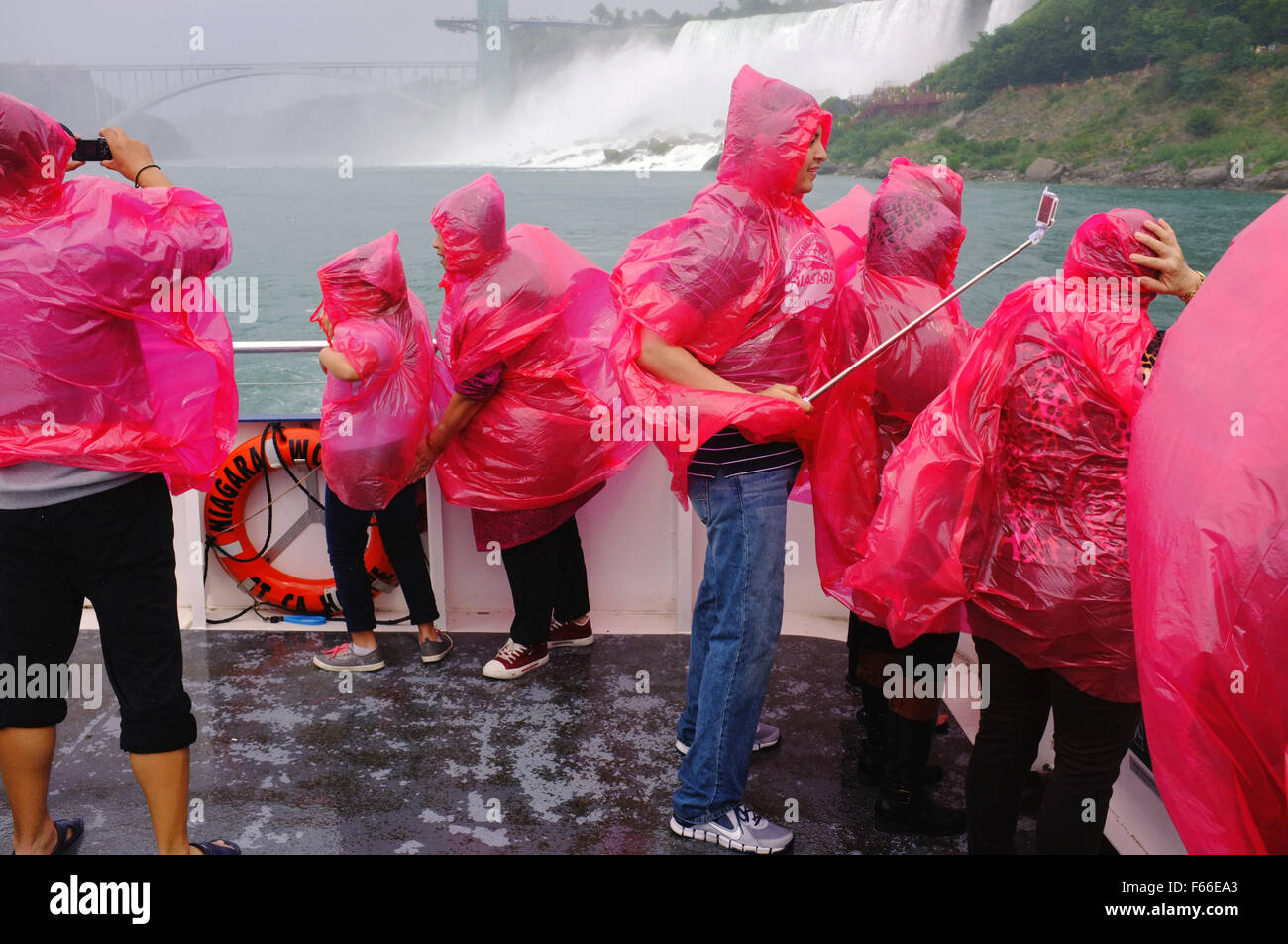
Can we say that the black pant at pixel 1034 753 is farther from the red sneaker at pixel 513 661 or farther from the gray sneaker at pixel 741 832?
the red sneaker at pixel 513 661

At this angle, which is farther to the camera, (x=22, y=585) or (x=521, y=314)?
(x=521, y=314)

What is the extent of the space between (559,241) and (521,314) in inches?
11.9

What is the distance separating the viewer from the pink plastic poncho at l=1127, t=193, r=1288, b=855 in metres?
0.98

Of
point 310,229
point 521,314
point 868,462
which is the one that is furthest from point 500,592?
point 310,229

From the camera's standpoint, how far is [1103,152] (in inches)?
358

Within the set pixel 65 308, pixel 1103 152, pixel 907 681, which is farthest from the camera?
pixel 1103 152

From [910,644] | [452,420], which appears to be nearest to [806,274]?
[910,644]

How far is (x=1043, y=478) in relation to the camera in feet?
4.42

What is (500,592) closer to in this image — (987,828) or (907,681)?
(907,681)

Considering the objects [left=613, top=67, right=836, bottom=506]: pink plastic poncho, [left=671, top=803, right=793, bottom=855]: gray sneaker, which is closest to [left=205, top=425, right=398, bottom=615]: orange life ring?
[left=671, top=803, right=793, bottom=855]: gray sneaker

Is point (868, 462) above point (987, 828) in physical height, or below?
above

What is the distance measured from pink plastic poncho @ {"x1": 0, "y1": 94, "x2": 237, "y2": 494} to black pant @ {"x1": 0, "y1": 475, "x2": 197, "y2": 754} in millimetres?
83

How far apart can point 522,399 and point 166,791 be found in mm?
1180

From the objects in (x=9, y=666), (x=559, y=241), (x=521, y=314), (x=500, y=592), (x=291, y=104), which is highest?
(x=291, y=104)
